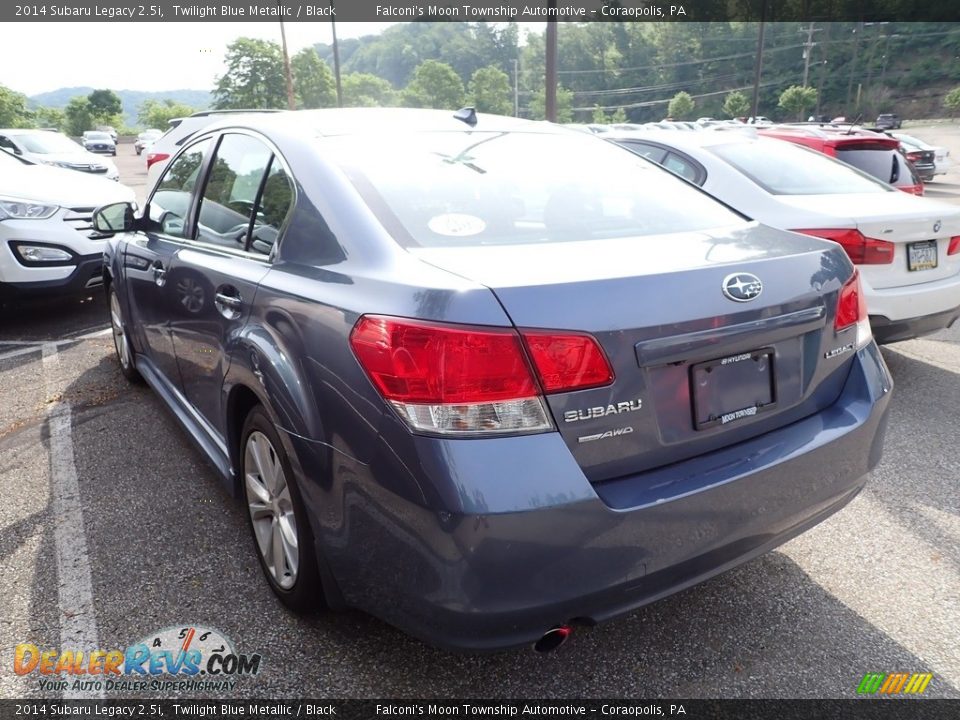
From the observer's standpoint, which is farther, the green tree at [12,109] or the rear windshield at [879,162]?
the green tree at [12,109]

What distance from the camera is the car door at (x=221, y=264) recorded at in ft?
7.95

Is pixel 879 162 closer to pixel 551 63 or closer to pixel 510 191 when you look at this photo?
pixel 510 191

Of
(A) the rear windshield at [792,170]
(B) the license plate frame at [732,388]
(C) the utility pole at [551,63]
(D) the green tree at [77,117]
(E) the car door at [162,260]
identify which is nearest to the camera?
(B) the license plate frame at [732,388]

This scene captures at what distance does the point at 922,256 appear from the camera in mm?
4230

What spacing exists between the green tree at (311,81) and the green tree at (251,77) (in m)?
7.06

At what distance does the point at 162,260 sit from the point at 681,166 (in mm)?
3636

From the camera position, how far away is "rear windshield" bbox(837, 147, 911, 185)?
22.6ft

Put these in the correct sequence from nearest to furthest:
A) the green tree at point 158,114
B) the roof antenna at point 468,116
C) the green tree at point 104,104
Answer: the roof antenna at point 468,116 < the green tree at point 104,104 < the green tree at point 158,114

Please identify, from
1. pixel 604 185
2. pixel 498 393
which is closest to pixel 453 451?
pixel 498 393

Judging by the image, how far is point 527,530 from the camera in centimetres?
157

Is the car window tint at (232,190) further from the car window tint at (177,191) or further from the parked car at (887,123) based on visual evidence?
the parked car at (887,123)

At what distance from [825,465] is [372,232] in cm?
145

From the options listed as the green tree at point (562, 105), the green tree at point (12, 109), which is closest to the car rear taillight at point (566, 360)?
the green tree at point (12, 109)

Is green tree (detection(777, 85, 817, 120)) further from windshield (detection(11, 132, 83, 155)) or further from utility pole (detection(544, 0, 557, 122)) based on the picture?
windshield (detection(11, 132, 83, 155))
